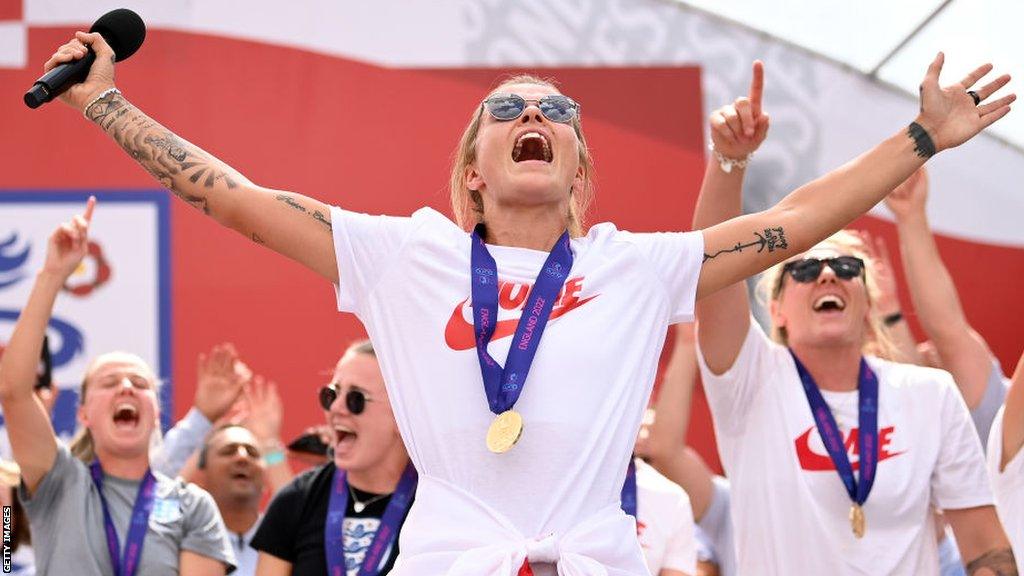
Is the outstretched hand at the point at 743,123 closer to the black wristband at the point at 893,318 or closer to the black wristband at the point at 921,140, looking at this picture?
the black wristband at the point at 921,140

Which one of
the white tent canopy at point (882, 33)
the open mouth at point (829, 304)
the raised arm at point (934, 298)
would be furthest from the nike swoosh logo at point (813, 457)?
the white tent canopy at point (882, 33)

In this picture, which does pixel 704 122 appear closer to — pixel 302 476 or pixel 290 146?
pixel 290 146

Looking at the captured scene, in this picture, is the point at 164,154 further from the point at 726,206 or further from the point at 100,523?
the point at 100,523

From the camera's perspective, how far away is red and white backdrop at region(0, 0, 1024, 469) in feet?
21.6

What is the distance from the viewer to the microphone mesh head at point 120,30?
104 inches

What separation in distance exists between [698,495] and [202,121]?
310 cm

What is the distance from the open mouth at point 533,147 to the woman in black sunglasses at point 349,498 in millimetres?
1569

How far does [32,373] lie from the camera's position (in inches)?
161

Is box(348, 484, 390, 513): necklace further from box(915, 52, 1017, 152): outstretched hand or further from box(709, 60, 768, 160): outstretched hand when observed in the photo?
box(915, 52, 1017, 152): outstretched hand

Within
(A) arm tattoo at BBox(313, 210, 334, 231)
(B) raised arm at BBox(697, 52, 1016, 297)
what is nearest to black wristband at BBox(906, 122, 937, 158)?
(B) raised arm at BBox(697, 52, 1016, 297)

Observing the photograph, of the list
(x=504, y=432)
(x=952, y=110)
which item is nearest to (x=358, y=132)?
(x=952, y=110)

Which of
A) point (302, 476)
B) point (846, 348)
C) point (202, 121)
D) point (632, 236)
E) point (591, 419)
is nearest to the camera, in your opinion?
point (591, 419)

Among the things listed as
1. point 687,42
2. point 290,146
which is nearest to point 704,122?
point 687,42

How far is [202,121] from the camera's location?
6.76 m
